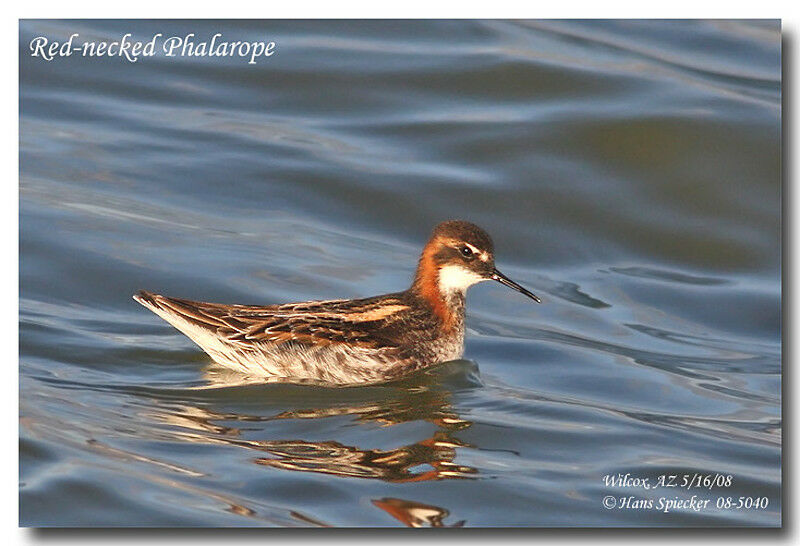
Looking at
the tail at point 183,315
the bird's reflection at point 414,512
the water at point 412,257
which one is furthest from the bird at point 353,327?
the bird's reflection at point 414,512

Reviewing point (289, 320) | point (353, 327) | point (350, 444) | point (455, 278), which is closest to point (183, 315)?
point (289, 320)

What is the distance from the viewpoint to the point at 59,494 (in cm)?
675

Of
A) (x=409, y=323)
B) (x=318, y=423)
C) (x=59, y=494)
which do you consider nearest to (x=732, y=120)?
(x=409, y=323)

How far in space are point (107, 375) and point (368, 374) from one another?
1.40m

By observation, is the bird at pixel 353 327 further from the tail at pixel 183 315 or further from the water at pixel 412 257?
the water at pixel 412 257

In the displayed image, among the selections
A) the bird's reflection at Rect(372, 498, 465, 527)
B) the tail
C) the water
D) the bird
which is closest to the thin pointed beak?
the bird

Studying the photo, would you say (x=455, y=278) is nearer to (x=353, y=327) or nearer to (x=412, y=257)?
(x=353, y=327)

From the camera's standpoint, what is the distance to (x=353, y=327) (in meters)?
8.26

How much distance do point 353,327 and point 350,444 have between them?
3.38 ft

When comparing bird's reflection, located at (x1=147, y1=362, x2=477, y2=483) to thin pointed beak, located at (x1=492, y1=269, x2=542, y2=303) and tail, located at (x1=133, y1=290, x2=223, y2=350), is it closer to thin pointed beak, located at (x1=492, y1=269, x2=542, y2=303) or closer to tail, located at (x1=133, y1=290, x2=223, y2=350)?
tail, located at (x1=133, y1=290, x2=223, y2=350)

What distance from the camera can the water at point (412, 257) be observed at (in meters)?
7.04

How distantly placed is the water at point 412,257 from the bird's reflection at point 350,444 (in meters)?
0.02
